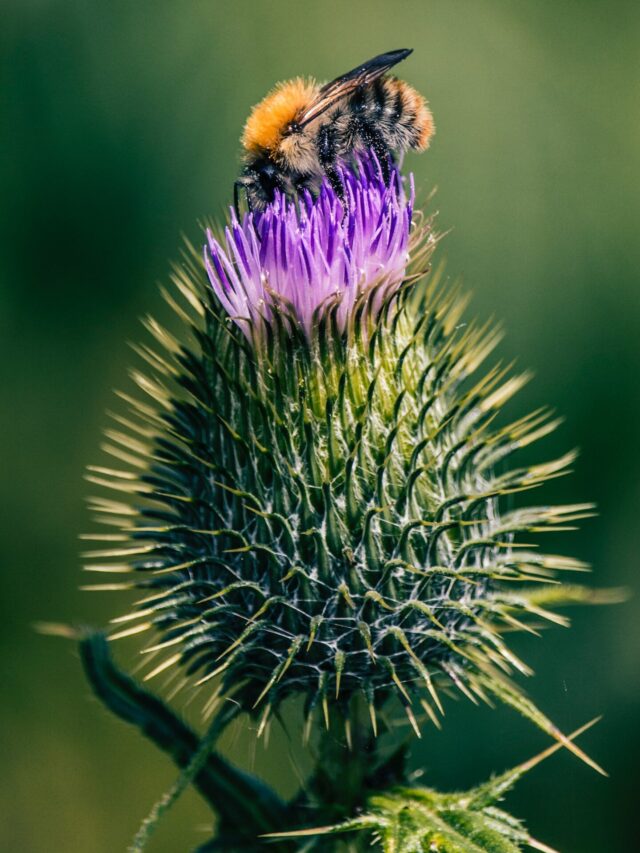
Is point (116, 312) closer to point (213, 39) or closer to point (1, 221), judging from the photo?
point (1, 221)

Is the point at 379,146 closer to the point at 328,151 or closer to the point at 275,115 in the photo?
the point at 328,151

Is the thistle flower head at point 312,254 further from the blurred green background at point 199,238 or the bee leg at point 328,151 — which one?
the blurred green background at point 199,238

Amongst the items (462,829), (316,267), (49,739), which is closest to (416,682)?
(462,829)

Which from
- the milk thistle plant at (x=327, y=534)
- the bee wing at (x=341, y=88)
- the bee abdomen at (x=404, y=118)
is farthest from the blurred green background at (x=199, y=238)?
the bee wing at (x=341, y=88)

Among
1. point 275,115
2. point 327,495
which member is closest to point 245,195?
point 275,115

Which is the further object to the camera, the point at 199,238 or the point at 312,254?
the point at 199,238

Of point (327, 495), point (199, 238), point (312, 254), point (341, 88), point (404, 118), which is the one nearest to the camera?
point (327, 495)
